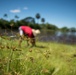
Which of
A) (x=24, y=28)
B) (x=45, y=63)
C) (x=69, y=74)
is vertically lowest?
(x=69, y=74)

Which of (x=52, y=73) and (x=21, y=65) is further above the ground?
(x=21, y=65)

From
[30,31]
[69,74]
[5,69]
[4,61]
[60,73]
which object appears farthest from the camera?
[30,31]

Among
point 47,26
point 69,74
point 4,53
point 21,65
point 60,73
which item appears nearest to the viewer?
point 21,65

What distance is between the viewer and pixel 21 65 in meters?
3.29

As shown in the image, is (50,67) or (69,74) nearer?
(50,67)

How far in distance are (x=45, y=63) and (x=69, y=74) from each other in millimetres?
646

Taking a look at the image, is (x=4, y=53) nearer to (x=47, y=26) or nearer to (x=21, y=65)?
(x=21, y=65)

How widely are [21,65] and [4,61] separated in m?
0.68

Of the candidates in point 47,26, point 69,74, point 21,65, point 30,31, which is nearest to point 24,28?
point 30,31

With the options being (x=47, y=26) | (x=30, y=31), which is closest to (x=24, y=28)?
(x=30, y=31)

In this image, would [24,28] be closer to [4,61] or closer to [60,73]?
[60,73]

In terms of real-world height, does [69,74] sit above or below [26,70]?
below

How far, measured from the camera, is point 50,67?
4.08 meters

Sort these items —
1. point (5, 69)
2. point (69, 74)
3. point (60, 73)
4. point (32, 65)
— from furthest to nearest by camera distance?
point (69, 74) → point (60, 73) → point (32, 65) → point (5, 69)
